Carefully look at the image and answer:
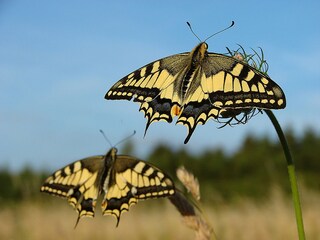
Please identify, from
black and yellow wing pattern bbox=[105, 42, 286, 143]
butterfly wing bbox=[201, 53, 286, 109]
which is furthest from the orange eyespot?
butterfly wing bbox=[201, 53, 286, 109]

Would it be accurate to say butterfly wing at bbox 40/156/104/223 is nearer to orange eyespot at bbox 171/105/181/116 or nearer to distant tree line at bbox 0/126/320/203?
orange eyespot at bbox 171/105/181/116

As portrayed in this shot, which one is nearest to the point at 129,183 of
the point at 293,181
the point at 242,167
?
the point at 293,181

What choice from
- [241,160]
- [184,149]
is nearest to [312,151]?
[241,160]

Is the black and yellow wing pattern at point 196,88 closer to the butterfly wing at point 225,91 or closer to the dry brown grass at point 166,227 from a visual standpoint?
the butterfly wing at point 225,91

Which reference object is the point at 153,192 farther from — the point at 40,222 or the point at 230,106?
the point at 40,222

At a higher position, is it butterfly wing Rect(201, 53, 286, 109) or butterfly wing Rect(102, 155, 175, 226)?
butterfly wing Rect(201, 53, 286, 109)

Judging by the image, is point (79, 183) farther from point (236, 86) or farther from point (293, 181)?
point (293, 181)

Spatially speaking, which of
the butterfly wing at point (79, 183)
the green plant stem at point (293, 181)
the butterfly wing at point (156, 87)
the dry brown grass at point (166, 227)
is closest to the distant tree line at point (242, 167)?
the dry brown grass at point (166, 227)

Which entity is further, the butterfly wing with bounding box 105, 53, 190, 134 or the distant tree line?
the distant tree line
